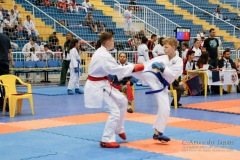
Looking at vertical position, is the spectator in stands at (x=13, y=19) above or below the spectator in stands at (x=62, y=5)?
below

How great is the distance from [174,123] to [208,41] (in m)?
7.12

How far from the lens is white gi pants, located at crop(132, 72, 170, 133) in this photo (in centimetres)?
647

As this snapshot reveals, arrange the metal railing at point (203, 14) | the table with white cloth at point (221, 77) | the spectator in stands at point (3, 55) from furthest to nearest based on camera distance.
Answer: the metal railing at point (203, 14) → the table with white cloth at point (221, 77) → the spectator in stands at point (3, 55)

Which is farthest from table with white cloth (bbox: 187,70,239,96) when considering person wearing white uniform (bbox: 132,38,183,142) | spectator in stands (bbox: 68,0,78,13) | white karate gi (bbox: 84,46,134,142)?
spectator in stands (bbox: 68,0,78,13)

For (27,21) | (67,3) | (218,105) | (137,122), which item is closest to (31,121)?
(137,122)

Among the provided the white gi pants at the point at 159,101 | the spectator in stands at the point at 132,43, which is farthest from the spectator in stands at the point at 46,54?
the white gi pants at the point at 159,101

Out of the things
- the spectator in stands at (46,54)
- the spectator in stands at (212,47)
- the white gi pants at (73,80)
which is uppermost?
the spectator in stands at (212,47)

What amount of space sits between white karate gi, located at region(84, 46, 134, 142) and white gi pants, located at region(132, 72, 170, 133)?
14.4 inches

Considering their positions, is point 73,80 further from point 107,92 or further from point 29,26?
point 107,92

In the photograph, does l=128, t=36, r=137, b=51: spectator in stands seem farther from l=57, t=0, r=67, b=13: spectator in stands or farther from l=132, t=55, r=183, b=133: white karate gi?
l=132, t=55, r=183, b=133: white karate gi

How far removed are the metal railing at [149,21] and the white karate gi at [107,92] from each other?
16.3 m

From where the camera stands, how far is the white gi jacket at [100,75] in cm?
616

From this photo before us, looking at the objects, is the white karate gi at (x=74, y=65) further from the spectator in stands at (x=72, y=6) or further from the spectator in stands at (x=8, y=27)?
the spectator in stands at (x=72, y=6)

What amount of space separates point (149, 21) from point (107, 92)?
17257mm
